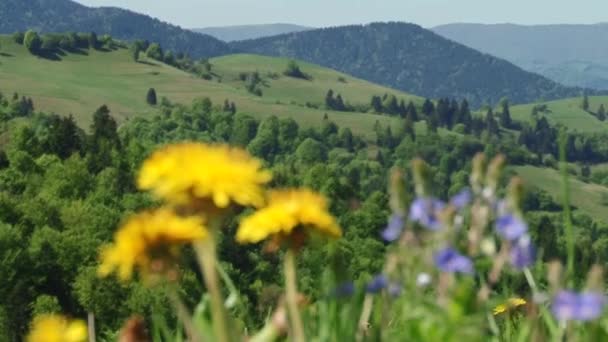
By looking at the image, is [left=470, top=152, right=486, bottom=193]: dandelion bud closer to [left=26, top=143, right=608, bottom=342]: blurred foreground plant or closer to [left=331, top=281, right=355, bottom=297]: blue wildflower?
[left=26, top=143, right=608, bottom=342]: blurred foreground plant

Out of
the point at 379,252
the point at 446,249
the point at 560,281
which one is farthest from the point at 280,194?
the point at 379,252

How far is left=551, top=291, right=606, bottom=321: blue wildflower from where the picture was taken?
1929mm

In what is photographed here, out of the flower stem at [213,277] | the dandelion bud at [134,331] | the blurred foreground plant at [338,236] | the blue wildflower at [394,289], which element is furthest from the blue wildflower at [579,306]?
the dandelion bud at [134,331]

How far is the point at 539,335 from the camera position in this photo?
2.46 metres

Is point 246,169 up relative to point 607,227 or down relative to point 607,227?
up

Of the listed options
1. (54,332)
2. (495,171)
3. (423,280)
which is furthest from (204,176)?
(495,171)

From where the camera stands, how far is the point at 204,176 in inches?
81.3

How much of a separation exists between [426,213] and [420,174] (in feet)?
0.51

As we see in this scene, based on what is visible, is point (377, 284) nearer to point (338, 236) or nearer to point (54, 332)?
point (338, 236)

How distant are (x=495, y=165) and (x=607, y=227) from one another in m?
201

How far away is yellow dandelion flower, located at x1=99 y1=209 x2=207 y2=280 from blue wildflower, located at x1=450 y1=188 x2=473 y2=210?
2.19 feet

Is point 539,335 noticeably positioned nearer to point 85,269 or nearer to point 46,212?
point 85,269

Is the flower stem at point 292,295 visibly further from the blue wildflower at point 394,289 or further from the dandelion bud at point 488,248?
the dandelion bud at point 488,248

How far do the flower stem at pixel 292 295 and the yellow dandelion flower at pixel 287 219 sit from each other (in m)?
0.06
